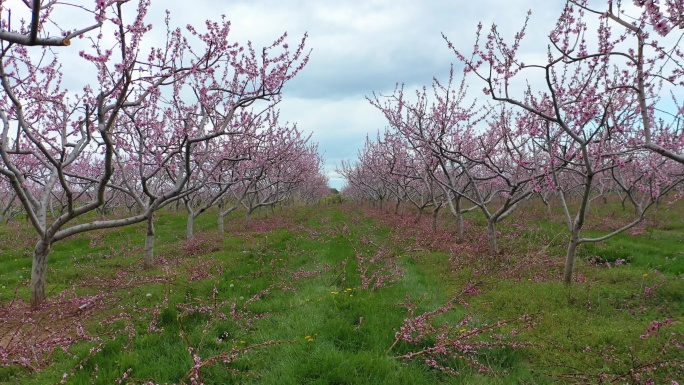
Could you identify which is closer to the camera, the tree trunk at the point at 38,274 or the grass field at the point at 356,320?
the grass field at the point at 356,320

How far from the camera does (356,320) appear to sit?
20.8 feet

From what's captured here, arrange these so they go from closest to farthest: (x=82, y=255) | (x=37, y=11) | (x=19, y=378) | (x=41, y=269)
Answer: (x=37, y=11) < (x=19, y=378) < (x=41, y=269) < (x=82, y=255)

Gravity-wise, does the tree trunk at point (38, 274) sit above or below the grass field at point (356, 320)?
above

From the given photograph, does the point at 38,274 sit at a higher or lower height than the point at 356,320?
higher

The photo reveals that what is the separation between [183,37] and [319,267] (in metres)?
6.69

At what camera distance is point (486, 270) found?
9602 mm

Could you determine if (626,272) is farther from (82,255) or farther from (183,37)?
(82,255)

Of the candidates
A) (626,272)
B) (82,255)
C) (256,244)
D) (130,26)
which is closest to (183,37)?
(130,26)

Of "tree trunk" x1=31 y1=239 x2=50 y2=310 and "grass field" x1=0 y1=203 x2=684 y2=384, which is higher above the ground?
"tree trunk" x1=31 y1=239 x2=50 y2=310

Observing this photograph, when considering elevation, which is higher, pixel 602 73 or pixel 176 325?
pixel 602 73

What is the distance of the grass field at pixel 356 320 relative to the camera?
15.2 feet

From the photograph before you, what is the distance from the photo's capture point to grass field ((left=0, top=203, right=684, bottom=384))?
464 centimetres

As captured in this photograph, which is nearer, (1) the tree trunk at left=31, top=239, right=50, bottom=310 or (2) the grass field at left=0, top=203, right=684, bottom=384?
(2) the grass field at left=0, top=203, right=684, bottom=384

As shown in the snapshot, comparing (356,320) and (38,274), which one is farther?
(38,274)
